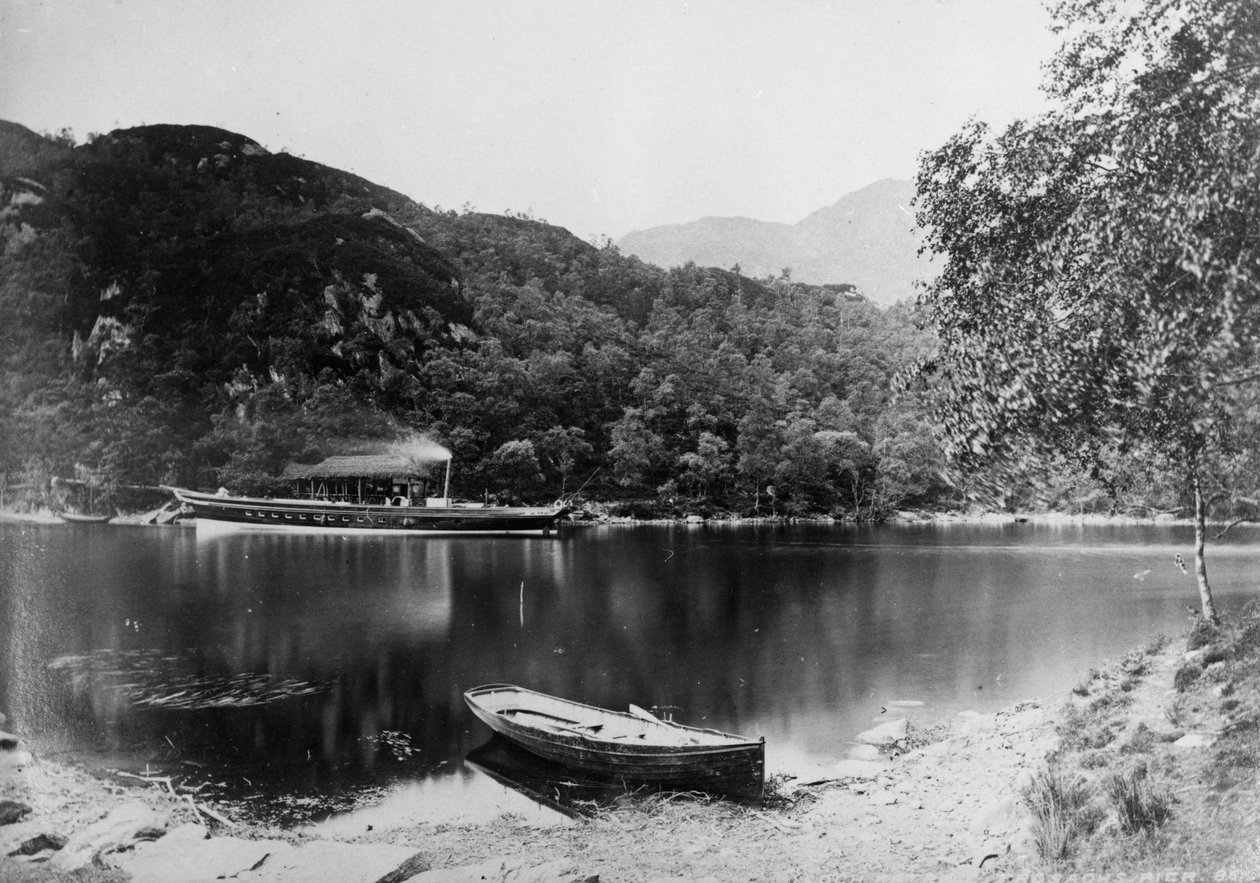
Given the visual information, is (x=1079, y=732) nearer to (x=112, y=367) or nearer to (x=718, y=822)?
(x=718, y=822)

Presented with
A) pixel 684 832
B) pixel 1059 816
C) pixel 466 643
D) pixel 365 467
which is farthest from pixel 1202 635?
pixel 365 467

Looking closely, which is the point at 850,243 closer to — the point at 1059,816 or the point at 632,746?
the point at 632,746

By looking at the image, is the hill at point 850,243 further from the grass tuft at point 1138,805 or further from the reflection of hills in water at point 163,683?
the reflection of hills in water at point 163,683

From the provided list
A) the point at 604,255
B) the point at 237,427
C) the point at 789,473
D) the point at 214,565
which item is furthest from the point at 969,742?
the point at 604,255

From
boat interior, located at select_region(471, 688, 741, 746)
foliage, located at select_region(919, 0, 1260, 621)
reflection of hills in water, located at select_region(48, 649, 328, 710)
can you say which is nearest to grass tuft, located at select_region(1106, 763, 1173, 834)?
foliage, located at select_region(919, 0, 1260, 621)

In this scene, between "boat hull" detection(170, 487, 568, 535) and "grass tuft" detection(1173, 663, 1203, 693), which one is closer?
"grass tuft" detection(1173, 663, 1203, 693)

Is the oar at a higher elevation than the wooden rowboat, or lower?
higher

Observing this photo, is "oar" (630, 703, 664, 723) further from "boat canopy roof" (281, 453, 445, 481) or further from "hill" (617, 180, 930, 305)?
"boat canopy roof" (281, 453, 445, 481)
